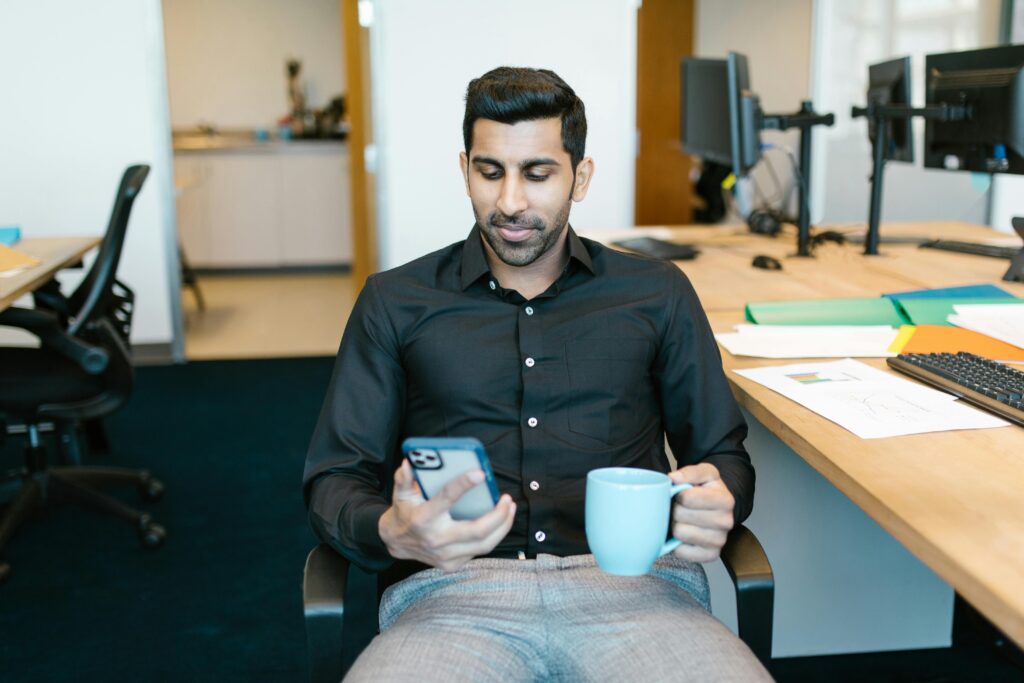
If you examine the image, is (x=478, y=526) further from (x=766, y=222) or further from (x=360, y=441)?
(x=766, y=222)

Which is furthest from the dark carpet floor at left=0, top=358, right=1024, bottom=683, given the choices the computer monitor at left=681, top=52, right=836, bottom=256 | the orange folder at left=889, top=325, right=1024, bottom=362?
the computer monitor at left=681, top=52, right=836, bottom=256

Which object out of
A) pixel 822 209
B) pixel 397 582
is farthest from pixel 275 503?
pixel 822 209

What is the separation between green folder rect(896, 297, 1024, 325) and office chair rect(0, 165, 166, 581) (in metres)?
1.95

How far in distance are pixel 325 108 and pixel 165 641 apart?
583cm

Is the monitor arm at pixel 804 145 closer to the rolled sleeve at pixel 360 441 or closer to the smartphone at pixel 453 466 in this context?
the rolled sleeve at pixel 360 441

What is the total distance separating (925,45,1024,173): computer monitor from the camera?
8.56 ft

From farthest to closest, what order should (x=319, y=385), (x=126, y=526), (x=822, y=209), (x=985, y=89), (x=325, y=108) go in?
(x=325, y=108) < (x=822, y=209) < (x=319, y=385) < (x=126, y=526) < (x=985, y=89)

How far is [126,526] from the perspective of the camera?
295cm

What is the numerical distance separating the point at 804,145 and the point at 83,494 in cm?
234

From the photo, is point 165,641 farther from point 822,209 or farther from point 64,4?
point 822,209

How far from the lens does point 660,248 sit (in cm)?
300

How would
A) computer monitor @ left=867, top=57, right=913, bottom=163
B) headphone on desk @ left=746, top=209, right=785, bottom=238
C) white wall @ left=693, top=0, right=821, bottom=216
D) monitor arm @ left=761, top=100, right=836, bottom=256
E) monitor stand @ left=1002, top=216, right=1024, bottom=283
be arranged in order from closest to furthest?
1. monitor stand @ left=1002, top=216, right=1024, bottom=283
2. monitor arm @ left=761, top=100, right=836, bottom=256
3. computer monitor @ left=867, top=57, right=913, bottom=163
4. headphone on desk @ left=746, top=209, right=785, bottom=238
5. white wall @ left=693, top=0, right=821, bottom=216

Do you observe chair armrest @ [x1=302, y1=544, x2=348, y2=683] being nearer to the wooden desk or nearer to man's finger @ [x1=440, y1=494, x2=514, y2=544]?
man's finger @ [x1=440, y1=494, x2=514, y2=544]

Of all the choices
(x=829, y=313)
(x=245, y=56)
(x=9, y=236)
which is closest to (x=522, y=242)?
(x=829, y=313)
